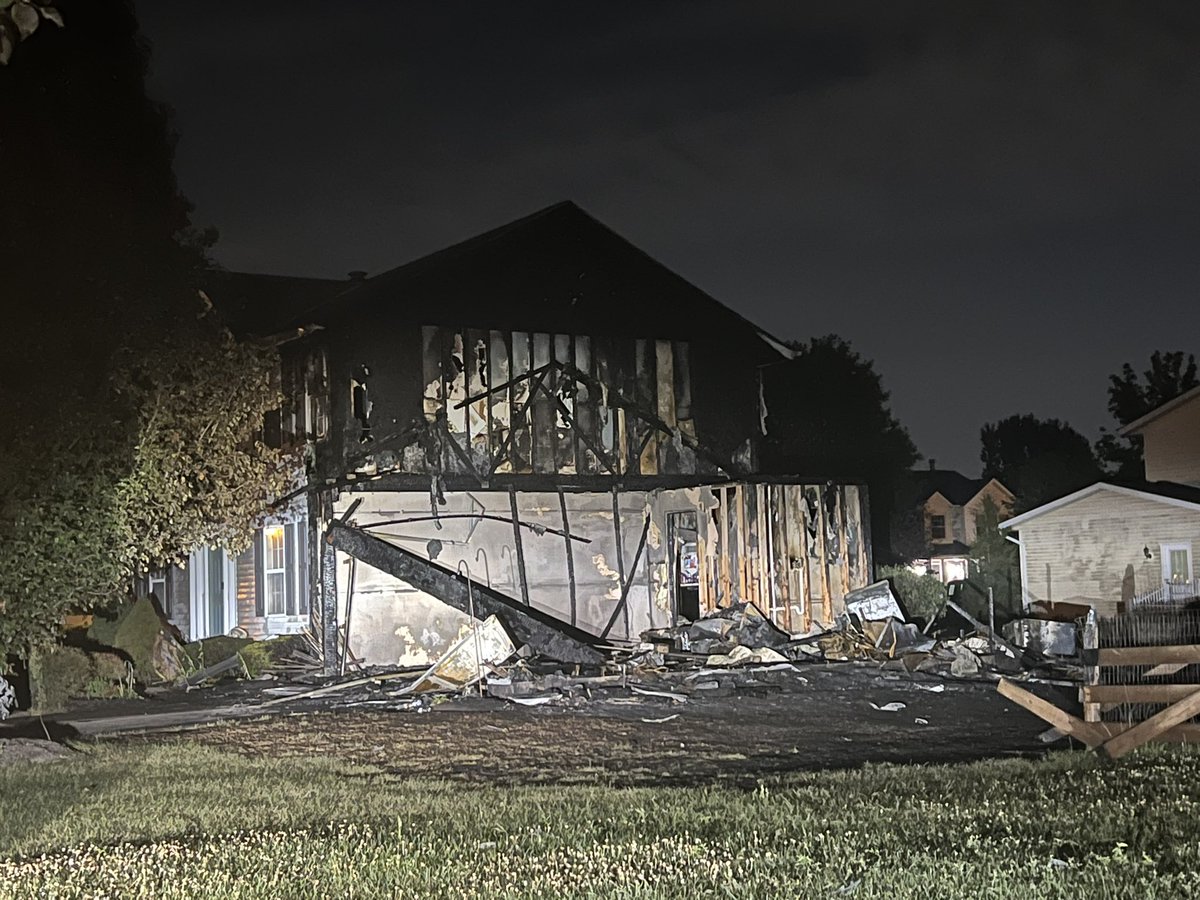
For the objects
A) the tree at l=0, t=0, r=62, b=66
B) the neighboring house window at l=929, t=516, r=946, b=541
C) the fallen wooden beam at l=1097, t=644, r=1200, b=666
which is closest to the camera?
the tree at l=0, t=0, r=62, b=66

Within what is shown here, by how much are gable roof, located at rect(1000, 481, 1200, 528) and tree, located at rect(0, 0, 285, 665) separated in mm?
19795

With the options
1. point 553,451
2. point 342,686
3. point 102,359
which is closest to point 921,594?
point 553,451

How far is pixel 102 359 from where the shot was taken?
1900cm

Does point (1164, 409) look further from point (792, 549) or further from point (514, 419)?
point (514, 419)

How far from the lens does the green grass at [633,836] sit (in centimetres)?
649

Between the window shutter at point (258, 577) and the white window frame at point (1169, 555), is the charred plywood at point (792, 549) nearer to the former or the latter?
the window shutter at point (258, 577)

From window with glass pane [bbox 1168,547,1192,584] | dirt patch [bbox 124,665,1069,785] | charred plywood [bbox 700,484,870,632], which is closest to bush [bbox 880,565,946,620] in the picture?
charred plywood [bbox 700,484,870,632]

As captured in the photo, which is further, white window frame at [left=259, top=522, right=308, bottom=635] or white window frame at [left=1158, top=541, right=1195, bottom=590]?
white window frame at [left=1158, top=541, right=1195, bottom=590]

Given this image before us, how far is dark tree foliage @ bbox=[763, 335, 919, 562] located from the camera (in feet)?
194

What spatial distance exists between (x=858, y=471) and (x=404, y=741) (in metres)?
46.9

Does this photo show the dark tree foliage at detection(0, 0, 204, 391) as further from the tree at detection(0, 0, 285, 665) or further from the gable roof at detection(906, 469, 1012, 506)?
the gable roof at detection(906, 469, 1012, 506)

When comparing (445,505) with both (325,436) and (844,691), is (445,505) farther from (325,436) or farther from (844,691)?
(844,691)

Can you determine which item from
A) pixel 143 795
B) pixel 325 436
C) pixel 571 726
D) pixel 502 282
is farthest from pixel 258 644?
pixel 143 795

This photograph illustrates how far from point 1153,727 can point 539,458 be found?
15537mm
